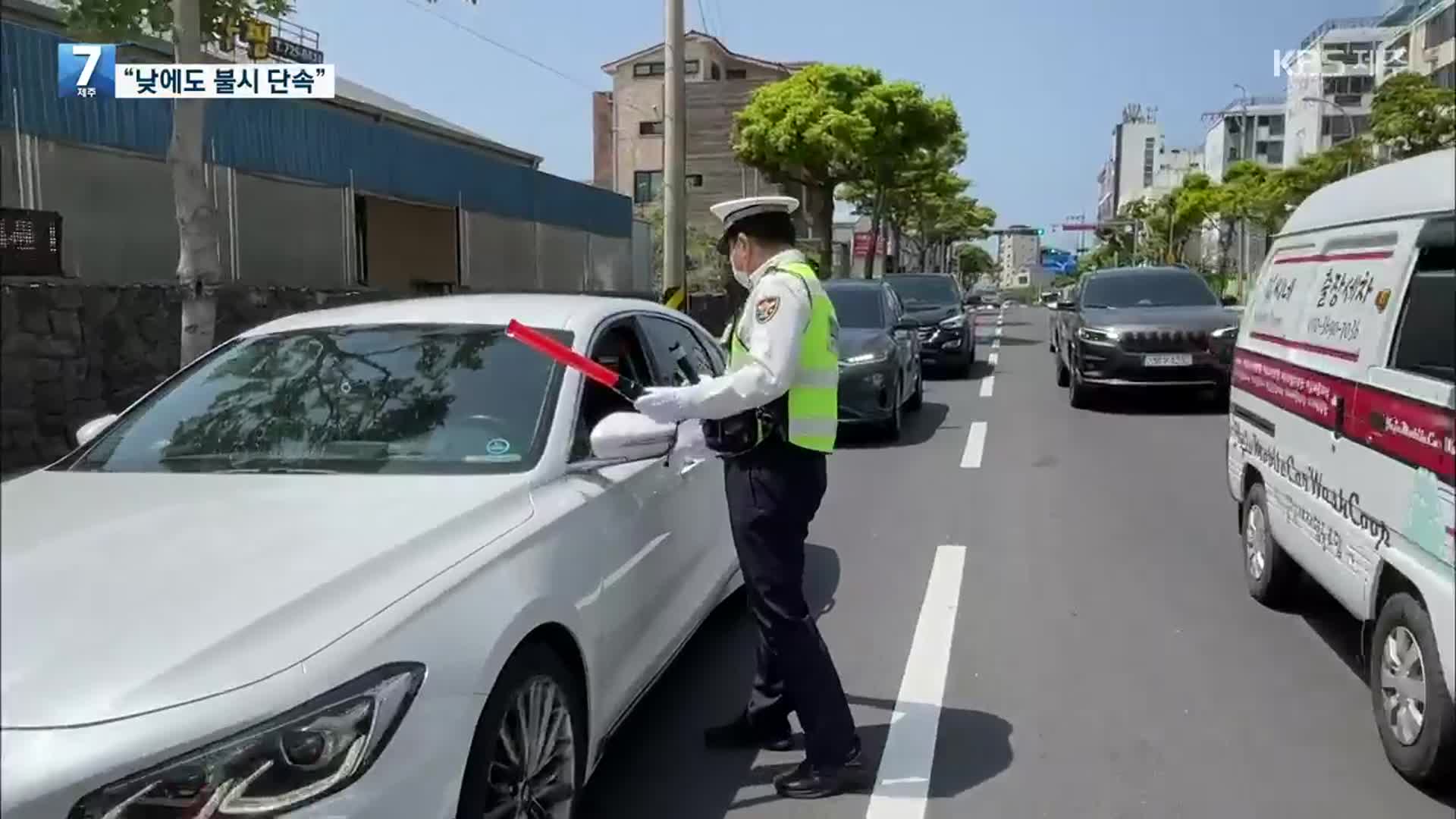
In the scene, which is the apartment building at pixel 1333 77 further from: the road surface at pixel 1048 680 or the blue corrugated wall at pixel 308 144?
the road surface at pixel 1048 680

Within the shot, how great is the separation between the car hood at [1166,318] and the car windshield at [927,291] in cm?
511

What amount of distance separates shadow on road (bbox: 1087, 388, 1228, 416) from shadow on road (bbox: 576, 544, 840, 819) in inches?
377

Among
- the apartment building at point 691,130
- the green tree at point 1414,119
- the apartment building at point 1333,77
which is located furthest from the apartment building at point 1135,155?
the green tree at point 1414,119

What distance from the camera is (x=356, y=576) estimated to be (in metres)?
2.76

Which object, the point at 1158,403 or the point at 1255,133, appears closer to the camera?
the point at 1158,403

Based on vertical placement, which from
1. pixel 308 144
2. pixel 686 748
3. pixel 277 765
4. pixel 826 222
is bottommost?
pixel 686 748

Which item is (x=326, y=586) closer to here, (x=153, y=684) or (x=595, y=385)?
(x=153, y=684)

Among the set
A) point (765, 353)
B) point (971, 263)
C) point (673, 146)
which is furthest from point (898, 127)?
point (971, 263)

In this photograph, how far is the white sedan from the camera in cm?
223

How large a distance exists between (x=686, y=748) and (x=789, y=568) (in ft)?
2.96

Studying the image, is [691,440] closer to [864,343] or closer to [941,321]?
[864,343]

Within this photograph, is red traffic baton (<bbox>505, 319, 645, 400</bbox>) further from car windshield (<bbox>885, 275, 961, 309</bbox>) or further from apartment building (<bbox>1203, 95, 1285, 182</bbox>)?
apartment building (<bbox>1203, 95, 1285, 182</bbox>)

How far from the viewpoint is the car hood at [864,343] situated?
11.9 m

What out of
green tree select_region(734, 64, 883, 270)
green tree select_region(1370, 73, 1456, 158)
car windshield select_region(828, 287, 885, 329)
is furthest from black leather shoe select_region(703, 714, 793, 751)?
green tree select_region(734, 64, 883, 270)
